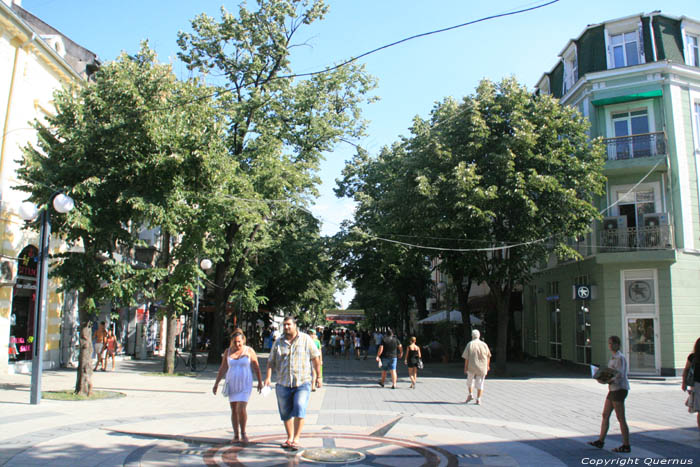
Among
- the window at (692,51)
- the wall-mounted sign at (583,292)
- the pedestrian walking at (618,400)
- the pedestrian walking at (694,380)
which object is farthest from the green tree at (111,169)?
the window at (692,51)

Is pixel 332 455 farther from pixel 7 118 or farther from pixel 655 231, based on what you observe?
pixel 655 231

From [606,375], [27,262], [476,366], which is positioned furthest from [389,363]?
[27,262]

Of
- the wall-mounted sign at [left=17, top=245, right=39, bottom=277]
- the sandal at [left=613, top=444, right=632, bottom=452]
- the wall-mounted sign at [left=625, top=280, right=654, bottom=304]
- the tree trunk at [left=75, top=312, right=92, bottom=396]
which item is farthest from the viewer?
the wall-mounted sign at [left=625, top=280, right=654, bottom=304]

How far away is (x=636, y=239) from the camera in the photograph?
21.0 metres

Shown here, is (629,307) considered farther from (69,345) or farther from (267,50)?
(69,345)

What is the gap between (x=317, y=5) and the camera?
24.9 meters

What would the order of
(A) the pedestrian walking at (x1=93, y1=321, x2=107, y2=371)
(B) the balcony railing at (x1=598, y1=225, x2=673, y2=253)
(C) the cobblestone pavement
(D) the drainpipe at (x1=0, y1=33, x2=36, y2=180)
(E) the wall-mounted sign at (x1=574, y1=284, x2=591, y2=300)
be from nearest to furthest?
(C) the cobblestone pavement
(D) the drainpipe at (x1=0, y1=33, x2=36, y2=180)
(A) the pedestrian walking at (x1=93, y1=321, x2=107, y2=371)
(B) the balcony railing at (x1=598, y1=225, x2=673, y2=253)
(E) the wall-mounted sign at (x1=574, y1=284, x2=591, y2=300)

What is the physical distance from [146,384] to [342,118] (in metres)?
15.3

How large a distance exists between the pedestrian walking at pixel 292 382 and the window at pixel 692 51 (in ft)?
73.0

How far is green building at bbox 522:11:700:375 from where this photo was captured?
20.5 meters

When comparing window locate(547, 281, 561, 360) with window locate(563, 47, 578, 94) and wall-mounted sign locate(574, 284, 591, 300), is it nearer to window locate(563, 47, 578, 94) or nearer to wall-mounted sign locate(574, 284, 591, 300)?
wall-mounted sign locate(574, 284, 591, 300)

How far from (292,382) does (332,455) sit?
Answer: 1.07 m

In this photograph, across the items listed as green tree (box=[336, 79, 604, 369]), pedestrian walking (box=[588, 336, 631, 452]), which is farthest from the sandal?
green tree (box=[336, 79, 604, 369])

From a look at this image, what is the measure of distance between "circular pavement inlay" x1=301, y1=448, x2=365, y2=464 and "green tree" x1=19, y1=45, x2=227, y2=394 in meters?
7.64
